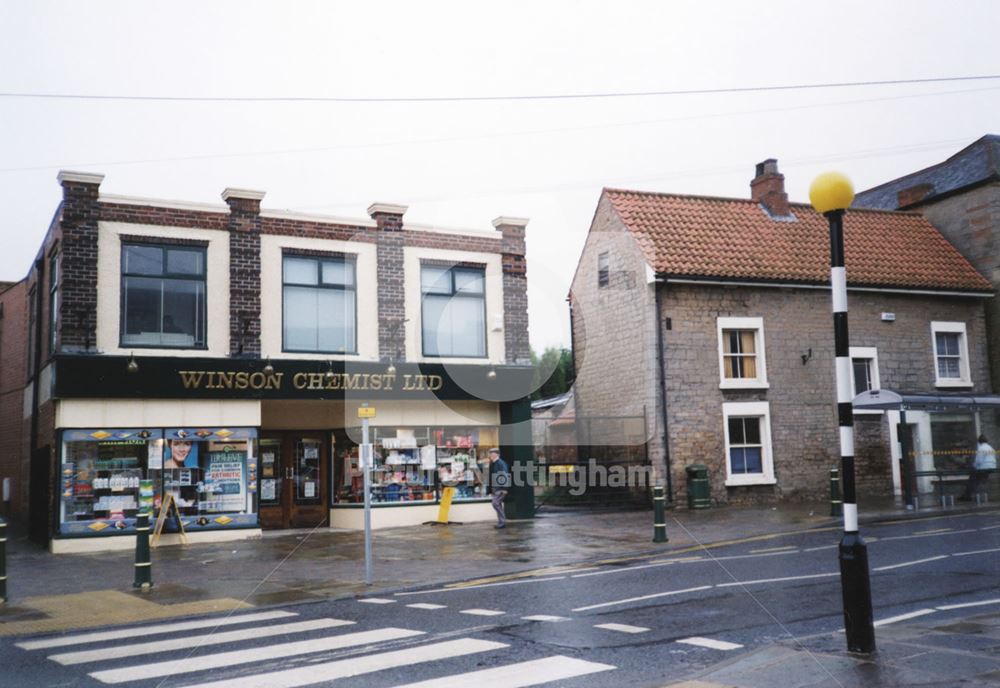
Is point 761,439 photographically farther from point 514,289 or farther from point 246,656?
point 246,656

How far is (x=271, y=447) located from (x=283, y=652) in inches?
569

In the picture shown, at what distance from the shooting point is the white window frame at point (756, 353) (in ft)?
82.1

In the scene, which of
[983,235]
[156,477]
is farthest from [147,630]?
[983,235]

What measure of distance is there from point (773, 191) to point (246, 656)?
2432cm

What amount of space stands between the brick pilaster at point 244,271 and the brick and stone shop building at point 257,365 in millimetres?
33

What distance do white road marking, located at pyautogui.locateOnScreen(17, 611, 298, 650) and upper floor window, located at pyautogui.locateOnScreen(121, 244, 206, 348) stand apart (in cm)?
1072

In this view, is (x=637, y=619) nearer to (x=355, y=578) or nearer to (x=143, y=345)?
(x=355, y=578)

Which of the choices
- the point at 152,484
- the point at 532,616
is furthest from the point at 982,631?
the point at 152,484

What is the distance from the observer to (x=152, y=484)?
1955cm

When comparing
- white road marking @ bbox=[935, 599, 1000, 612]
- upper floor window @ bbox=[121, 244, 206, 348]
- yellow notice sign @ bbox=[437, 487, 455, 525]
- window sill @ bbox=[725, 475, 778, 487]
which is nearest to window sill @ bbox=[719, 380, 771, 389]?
window sill @ bbox=[725, 475, 778, 487]

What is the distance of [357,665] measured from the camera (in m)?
7.66

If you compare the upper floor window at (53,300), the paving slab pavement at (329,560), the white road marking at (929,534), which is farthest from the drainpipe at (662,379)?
the upper floor window at (53,300)

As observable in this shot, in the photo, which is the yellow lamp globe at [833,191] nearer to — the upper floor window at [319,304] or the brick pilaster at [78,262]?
the upper floor window at [319,304]

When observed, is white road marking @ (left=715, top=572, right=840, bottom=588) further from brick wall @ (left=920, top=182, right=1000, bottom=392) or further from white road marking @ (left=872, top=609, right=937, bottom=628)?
brick wall @ (left=920, top=182, right=1000, bottom=392)
